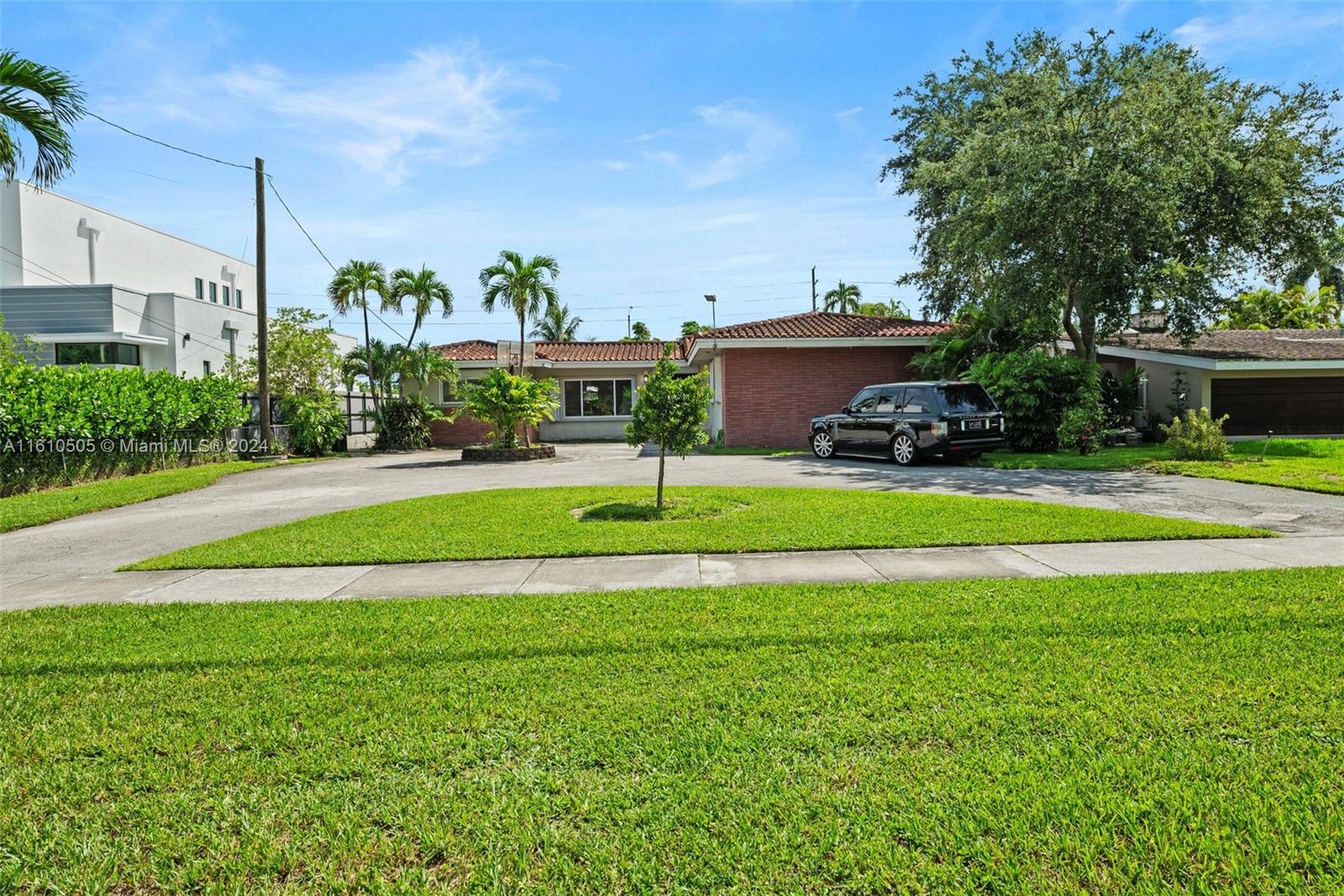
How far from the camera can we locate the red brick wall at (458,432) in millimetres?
27578

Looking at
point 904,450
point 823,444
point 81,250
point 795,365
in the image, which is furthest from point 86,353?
point 904,450

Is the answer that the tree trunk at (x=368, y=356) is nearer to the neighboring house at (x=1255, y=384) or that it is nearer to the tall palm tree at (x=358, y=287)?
the tall palm tree at (x=358, y=287)

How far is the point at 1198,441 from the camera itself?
1534 centimetres

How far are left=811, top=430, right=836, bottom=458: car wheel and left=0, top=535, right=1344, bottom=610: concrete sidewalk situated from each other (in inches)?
414

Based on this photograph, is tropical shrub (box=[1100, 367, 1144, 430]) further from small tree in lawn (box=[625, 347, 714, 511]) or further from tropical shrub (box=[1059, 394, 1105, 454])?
small tree in lawn (box=[625, 347, 714, 511])

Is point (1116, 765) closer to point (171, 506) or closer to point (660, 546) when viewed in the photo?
point (660, 546)

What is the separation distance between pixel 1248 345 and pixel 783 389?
44.1ft

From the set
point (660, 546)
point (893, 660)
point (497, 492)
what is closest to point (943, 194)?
point (497, 492)

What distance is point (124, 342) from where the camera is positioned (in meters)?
27.8

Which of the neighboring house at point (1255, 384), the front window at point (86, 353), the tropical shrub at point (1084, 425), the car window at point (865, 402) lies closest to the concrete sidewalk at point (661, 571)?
the car window at point (865, 402)

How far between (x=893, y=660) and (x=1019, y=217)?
15.5m

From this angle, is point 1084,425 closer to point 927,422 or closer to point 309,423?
point 927,422

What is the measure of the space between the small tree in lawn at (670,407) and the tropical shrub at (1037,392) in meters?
10.5

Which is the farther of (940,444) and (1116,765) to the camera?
(940,444)
